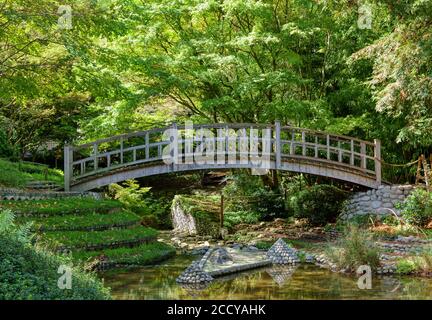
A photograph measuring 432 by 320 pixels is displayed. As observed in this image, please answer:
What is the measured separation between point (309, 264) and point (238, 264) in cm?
175

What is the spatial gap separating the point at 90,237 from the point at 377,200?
890cm

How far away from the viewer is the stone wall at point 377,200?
17.3 m

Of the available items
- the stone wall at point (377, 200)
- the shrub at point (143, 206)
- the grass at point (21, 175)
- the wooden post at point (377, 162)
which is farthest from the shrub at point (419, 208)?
the grass at point (21, 175)

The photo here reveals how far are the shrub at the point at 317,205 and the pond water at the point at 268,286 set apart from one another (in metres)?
6.31

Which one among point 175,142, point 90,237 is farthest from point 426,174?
point 90,237

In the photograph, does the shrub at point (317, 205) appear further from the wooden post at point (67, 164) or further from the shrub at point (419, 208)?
the wooden post at point (67, 164)

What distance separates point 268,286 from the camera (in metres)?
10.9

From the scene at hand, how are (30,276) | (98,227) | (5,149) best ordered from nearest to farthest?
(30,276)
(98,227)
(5,149)

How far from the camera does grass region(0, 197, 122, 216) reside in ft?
44.1

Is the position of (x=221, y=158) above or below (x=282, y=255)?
above

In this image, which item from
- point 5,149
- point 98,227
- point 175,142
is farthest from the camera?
point 5,149

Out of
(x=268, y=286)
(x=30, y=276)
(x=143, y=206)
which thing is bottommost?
(x=268, y=286)

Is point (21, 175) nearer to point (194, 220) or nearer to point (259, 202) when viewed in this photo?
point (194, 220)
